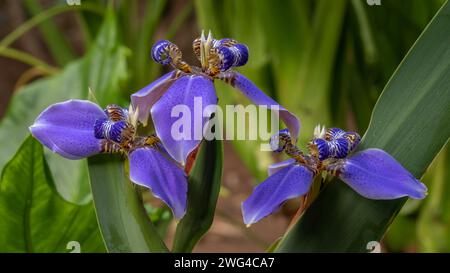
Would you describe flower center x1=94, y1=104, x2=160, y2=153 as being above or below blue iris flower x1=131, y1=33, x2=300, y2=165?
below

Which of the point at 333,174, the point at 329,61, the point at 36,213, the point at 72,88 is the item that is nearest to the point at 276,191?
the point at 333,174

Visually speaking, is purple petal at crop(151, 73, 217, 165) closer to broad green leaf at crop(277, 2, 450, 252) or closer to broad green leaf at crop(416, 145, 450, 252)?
broad green leaf at crop(277, 2, 450, 252)

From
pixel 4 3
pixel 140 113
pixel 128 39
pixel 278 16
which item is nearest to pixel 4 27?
pixel 4 3

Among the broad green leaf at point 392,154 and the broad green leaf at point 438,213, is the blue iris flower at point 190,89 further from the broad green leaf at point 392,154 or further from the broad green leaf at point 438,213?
the broad green leaf at point 438,213

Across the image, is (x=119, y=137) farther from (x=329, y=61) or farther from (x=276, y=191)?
(x=329, y=61)

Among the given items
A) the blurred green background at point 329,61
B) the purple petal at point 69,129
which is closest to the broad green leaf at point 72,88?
the blurred green background at point 329,61

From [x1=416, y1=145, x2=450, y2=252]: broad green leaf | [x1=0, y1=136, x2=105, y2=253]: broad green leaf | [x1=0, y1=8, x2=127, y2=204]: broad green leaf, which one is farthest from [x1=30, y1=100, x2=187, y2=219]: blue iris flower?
[x1=416, y1=145, x2=450, y2=252]: broad green leaf
